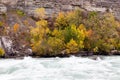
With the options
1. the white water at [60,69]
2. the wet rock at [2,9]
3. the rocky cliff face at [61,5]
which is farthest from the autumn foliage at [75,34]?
the wet rock at [2,9]

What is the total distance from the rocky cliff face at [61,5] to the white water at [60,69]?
49.2 feet

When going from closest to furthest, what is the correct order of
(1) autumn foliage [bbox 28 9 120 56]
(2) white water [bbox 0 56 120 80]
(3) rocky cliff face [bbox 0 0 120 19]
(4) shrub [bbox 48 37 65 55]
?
(2) white water [bbox 0 56 120 80]
(4) shrub [bbox 48 37 65 55]
(1) autumn foliage [bbox 28 9 120 56]
(3) rocky cliff face [bbox 0 0 120 19]

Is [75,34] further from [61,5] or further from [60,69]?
[60,69]

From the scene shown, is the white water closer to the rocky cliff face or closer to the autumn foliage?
the autumn foliage

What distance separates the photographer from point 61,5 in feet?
214

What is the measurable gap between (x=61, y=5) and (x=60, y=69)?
963 inches

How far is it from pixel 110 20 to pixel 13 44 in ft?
56.5

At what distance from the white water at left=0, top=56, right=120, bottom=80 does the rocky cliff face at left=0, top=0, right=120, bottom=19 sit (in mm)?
14986

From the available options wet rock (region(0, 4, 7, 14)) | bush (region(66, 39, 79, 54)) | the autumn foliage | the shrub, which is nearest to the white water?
bush (region(66, 39, 79, 54))

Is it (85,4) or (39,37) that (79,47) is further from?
(85,4)

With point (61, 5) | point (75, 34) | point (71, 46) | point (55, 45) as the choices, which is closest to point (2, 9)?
point (55, 45)

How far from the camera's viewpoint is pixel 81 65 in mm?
46031

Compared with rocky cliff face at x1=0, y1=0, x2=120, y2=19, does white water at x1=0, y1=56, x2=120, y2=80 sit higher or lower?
lower

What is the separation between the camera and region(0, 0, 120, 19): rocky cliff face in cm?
6278
